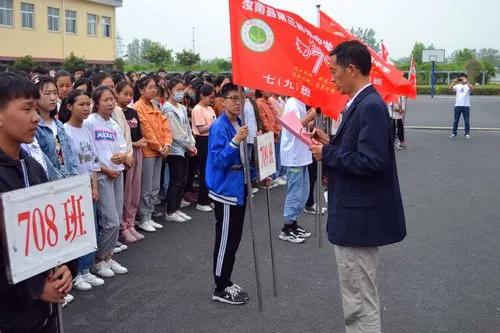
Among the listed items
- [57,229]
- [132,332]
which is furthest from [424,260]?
[57,229]

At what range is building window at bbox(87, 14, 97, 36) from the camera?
38.8 meters

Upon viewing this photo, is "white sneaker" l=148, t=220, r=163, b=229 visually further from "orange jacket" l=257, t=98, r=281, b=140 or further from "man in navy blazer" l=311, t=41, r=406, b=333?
"man in navy blazer" l=311, t=41, r=406, b=333

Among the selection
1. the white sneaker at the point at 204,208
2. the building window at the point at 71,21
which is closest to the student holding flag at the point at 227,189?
the white sneaker at the point at 204,208

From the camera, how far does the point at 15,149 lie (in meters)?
2.25

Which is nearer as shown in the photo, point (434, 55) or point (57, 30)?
point (57, 30)

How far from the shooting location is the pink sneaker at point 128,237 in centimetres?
600

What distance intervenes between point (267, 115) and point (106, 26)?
118ft

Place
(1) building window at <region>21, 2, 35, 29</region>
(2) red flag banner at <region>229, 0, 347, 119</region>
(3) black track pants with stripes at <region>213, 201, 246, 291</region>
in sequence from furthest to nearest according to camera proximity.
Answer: (1) building window at <region>21, 2, 35, 29</region> → (3) black track pants with stripes at <region>213, 201, 246, 291</region> → (2) red flag banner at <region>229, 0, 347, 119</region>

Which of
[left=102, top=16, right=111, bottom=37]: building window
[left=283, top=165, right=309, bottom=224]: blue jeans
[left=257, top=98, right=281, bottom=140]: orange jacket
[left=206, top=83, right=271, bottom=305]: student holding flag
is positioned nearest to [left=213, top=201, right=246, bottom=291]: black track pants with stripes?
[left=206, top=83, right=271, bottom=305]: student holding flag

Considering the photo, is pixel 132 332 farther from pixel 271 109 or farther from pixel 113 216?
pixel 271 109

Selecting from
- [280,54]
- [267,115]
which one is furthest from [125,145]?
[267,115]

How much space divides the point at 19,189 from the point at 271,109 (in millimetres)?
7090

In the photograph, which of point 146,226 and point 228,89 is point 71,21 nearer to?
point 146,226

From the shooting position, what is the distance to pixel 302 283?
4789mm
